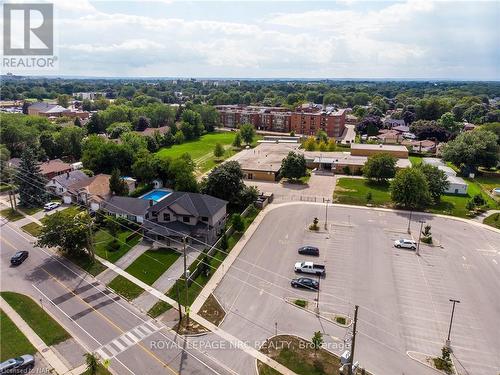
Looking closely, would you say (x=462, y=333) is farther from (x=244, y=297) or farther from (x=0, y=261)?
(x=0, y=261)

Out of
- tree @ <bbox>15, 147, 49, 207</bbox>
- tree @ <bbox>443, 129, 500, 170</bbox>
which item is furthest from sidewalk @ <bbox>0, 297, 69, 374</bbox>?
tree @ <bbox>443, 129, 500, 170</bbox>

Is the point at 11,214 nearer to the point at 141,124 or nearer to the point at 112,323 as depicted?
the point at 112,323

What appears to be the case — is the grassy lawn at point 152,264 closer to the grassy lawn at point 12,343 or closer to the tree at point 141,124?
the grassy lawn at point 12,343

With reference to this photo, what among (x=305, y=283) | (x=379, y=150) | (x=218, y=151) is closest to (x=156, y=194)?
(x=305, y=283)

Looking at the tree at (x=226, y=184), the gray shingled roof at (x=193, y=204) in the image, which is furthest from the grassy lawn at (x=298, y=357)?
the tree at (x=226, y=184)

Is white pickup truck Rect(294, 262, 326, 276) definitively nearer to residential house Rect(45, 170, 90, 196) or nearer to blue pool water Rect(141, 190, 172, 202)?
blue pool water Rect(141, 190, 172, 202)
